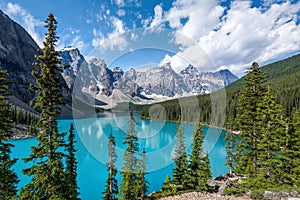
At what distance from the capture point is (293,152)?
13258mm

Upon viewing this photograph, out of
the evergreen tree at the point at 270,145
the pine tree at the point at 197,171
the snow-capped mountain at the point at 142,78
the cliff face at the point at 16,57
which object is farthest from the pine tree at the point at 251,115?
the cliff face at the point at 16,57

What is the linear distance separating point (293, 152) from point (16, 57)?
197 meters

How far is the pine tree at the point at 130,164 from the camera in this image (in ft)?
49.1

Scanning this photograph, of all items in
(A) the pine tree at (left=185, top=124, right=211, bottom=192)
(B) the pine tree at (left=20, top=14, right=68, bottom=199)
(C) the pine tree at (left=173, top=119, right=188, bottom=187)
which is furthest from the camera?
(C) the pine tree at (left=173, top=119, right=188, bottom=187)

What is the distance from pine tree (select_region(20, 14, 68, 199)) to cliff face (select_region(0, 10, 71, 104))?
140783mm

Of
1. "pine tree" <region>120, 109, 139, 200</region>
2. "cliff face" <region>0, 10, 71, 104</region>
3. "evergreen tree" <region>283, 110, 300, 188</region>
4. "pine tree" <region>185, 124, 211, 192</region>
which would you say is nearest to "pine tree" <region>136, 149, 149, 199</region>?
"pine tree" <region>120, 109, 139, 200</region>

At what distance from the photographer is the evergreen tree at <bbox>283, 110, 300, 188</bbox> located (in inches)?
518

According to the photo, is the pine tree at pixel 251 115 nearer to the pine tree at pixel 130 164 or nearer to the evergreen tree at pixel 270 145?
the evergreen tree at pixel 270 145

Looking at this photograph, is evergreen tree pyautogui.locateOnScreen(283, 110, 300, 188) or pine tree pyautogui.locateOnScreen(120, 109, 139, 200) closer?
evergreen tree pyautogui.locateOnScreen(283, 110, 300, 188)

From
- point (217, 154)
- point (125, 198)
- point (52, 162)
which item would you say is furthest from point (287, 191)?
point (217, 154)

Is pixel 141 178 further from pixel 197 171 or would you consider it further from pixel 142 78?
pixel 142 78

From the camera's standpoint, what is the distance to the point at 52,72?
357 inches

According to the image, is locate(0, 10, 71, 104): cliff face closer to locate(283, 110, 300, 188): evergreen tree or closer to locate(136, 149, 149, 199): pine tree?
locate(136, 149, 149, 199): pine tree

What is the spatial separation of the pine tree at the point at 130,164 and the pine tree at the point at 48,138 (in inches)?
246
